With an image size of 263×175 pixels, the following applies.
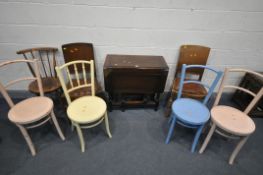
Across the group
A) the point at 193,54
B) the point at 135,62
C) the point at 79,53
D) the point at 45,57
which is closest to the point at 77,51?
the point at 79,53

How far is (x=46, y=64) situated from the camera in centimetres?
208

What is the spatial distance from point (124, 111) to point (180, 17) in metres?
1.46

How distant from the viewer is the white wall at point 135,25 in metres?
1.73

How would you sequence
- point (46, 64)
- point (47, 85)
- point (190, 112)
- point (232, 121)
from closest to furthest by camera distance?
point (232, 121) → point (190, 112) → point (47, 85) → point (46, 64)

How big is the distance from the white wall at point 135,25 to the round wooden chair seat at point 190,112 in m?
0.79

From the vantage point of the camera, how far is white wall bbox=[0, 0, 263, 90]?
5.68 ft

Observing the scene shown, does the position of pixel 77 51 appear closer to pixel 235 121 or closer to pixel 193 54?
pixel 193 54

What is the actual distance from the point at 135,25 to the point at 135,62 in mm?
463

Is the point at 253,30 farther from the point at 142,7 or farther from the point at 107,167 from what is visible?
the point at 107,167

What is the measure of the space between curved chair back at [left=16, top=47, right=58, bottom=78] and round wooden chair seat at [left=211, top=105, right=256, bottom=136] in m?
2.00

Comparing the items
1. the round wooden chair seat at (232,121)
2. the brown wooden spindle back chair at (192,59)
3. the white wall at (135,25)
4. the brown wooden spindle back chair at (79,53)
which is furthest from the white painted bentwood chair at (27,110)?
the round wooden chair seat at (232,121)

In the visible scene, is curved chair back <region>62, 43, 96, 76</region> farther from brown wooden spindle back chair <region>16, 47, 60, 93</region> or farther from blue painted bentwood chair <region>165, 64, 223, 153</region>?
blue painted bentwood chair <region>165, 64, 223, 153</region>

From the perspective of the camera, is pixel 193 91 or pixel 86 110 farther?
pixel 193 91

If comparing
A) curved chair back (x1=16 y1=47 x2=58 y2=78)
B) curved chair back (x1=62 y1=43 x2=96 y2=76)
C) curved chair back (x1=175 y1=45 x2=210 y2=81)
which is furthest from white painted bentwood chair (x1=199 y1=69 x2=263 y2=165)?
curved chair back (x1=16 y1=47 x2=58 y2=78)
